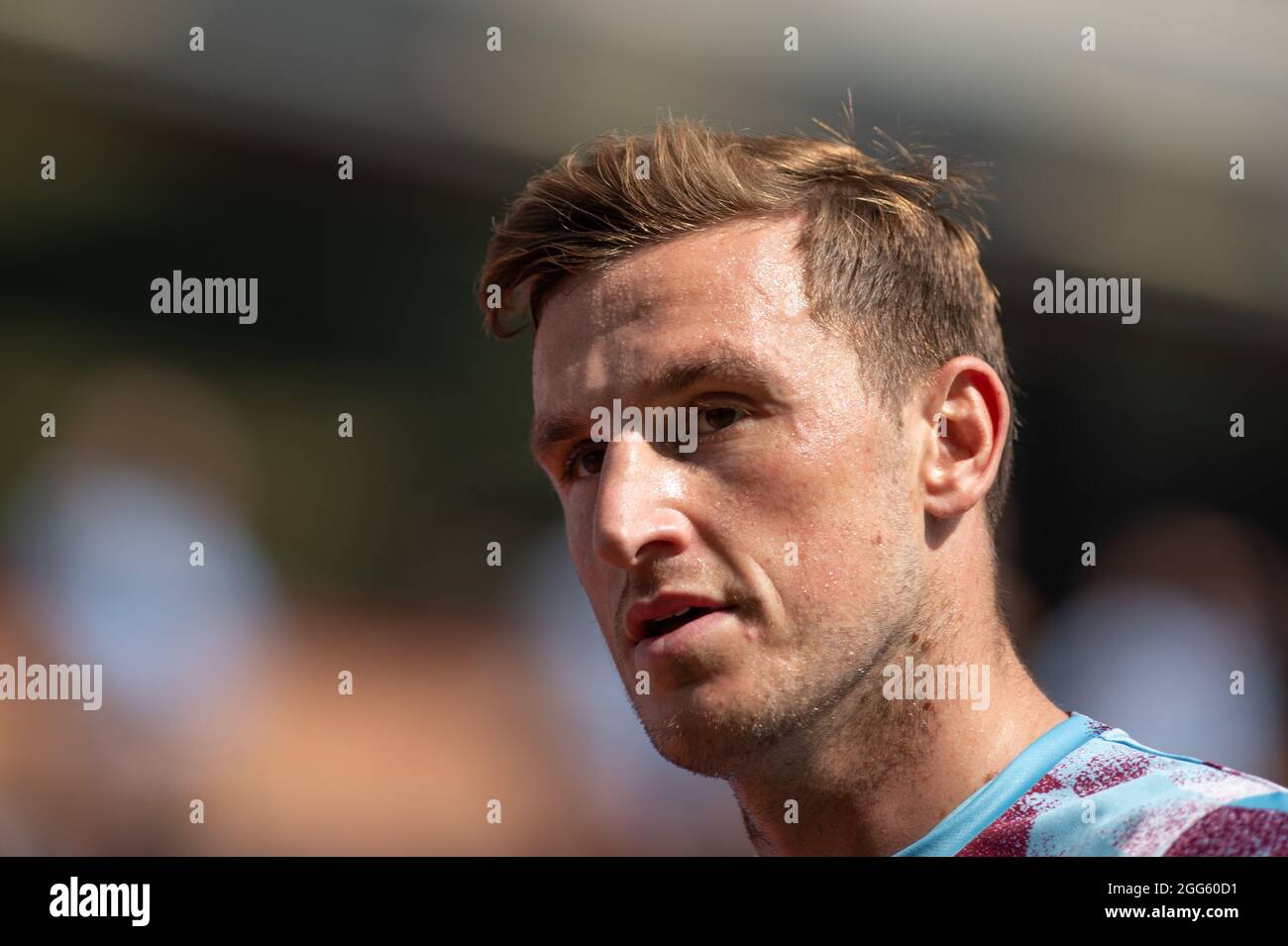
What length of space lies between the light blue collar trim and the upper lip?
573 mm

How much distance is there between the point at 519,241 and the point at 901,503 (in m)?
1.07

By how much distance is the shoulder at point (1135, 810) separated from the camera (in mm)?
1964

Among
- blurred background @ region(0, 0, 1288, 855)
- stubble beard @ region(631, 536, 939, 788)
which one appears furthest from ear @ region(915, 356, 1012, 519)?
blurred background @ region(0, 0, 1288, 855)

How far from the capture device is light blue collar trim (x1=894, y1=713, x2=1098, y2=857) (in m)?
2.32

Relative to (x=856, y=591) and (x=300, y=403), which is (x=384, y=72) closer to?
(x=300, y=403)

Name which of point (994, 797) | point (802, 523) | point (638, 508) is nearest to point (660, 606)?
point (638, 508)

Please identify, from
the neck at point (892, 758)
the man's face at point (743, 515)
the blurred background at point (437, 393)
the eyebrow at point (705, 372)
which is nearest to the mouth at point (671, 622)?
the man's face at point (743, 515)

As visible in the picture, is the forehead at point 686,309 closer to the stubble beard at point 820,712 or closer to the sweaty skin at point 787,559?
the sweaty skin at point 787,559

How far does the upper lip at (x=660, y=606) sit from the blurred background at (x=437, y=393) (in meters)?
3.19

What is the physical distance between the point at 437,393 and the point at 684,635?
16.4 ft

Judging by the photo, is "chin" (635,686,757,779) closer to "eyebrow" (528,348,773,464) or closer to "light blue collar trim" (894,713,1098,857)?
"light blue collar trim" (894,713,1098,857)

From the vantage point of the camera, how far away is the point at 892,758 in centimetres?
246

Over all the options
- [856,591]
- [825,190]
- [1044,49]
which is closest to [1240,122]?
[1044,49]

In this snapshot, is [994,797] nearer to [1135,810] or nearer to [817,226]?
[1135,810]
